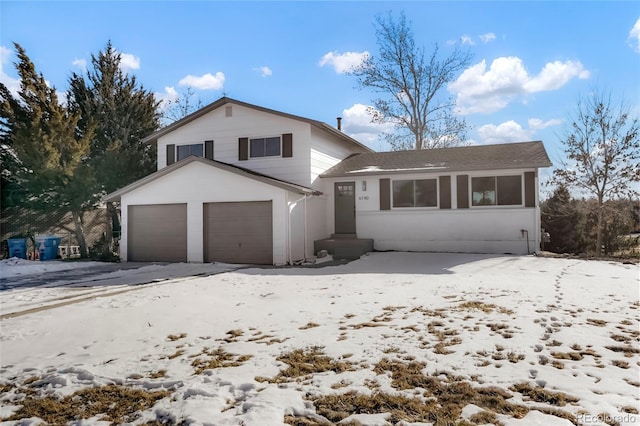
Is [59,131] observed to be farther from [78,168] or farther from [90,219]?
[90,219]

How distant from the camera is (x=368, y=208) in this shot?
50.1 feet

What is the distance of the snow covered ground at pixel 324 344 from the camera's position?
9.97ft

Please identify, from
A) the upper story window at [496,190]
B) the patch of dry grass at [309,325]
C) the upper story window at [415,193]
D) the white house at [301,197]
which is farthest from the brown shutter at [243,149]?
the patch of dry grass at [309,325]

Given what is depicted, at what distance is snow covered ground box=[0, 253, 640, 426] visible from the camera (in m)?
3.04

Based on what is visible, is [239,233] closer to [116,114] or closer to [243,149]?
[243,149]

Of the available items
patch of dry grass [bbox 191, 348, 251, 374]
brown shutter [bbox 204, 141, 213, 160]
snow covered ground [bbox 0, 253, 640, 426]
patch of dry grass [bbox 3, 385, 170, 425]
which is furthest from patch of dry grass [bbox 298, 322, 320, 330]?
brown shutter [bbox 204, 141, 213, 160]

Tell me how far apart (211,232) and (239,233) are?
1.09 metres

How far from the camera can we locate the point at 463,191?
560 inches

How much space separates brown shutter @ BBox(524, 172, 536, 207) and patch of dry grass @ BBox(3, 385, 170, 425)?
1327 cm

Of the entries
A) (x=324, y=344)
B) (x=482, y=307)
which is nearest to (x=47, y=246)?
(x=324, y=344)

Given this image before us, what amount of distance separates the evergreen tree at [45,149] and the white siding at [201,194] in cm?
350

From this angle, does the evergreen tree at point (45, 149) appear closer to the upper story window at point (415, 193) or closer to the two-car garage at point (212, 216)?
the two-car garage at point (212, 216)

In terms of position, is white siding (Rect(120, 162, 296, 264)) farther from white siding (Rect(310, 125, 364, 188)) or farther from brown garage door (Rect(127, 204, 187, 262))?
white siding (Rect(310, 125, 364, 188))

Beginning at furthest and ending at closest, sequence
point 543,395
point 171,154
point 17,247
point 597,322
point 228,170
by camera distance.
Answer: point 171,154, point 17,247, point 228,170, point 597,322, point 543,395
